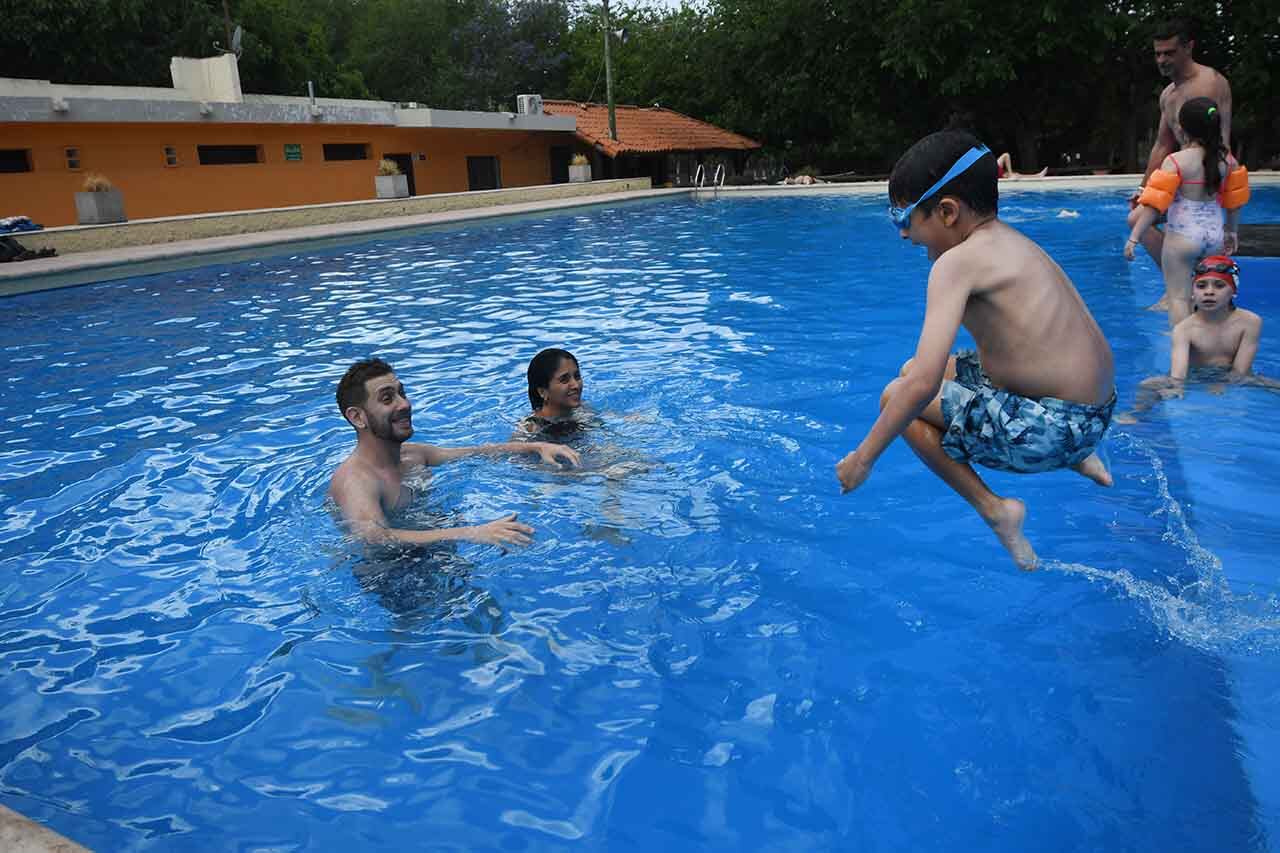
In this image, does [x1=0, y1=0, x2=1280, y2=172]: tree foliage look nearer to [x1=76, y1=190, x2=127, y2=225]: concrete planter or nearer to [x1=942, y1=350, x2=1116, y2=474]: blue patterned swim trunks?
[x1=76, y1=190, x2=127, y2=225]: concrete planter

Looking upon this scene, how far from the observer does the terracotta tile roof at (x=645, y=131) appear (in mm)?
32438

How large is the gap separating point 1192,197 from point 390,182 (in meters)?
21.4

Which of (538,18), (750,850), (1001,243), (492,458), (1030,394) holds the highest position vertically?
(538,18)

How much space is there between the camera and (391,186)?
24.5 m

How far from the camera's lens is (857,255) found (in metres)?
13.8

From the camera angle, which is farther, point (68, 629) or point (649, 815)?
point (68, 629)

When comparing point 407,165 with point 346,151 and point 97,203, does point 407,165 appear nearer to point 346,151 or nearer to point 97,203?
point 346,151

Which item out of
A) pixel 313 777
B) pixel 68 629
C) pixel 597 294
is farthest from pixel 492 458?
pixel 597 294

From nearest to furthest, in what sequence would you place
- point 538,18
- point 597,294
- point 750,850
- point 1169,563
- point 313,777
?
point 750,850, point 313,777, point 1169,563, point 597,294, point 538,18

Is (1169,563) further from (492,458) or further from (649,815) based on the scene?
(492,458)

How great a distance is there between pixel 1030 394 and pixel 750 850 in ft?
5.35

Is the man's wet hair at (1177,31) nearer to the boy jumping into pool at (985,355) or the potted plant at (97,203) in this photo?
the boy jumping into pool at (985,355)

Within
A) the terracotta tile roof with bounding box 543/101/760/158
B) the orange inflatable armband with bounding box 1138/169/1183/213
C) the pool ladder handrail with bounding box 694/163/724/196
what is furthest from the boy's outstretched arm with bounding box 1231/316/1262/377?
the terracotta tile roof with bounding box 543/101/760/158

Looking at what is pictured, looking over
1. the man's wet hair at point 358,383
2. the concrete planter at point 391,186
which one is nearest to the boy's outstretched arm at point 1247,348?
the man's wet hair at point 358,383
